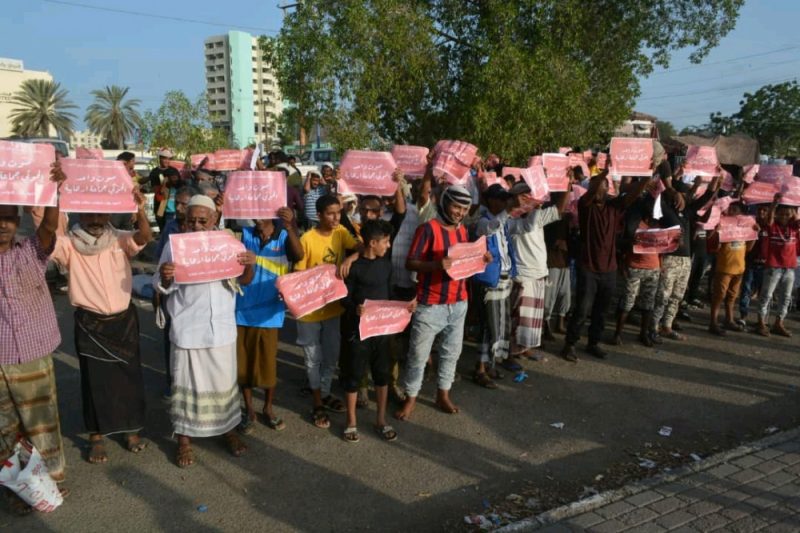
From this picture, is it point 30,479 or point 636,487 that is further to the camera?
point 636,487

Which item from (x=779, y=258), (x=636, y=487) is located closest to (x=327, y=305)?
(x=636, y=487)

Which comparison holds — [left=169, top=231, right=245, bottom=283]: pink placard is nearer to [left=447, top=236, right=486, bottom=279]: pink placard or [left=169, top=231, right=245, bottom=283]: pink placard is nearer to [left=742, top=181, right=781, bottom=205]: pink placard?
[left=447, top=236, right=486, bottom=279]: pink placard

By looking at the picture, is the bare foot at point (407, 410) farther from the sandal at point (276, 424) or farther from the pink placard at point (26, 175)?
the pink placard at point (26, 175)

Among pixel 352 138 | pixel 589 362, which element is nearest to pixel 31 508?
pixel 589 362

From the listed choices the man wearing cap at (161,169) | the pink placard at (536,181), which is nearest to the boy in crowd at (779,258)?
the pink placard at (536,181)

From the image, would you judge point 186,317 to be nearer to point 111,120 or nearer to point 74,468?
point 74,468

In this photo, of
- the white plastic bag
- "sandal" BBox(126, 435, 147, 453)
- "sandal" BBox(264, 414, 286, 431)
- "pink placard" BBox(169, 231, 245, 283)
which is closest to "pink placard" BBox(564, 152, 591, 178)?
"sandal" BBox(264, 414, 286, 431)

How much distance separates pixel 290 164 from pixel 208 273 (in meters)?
7.41

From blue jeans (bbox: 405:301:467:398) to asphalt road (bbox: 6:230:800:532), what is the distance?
1.46ft

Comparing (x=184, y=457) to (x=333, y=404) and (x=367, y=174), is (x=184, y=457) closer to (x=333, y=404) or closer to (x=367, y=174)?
(x=333, y=404)

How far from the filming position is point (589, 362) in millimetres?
6465

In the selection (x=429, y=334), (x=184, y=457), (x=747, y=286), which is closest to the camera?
(x=184, y=457)

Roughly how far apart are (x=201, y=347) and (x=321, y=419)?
50.6 inches

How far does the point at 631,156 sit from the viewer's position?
571 cm
